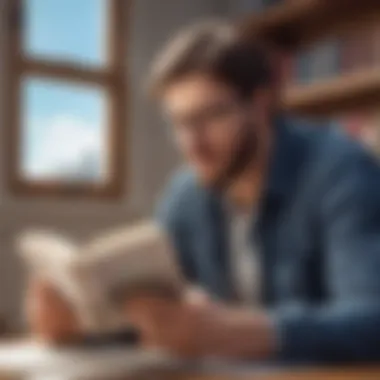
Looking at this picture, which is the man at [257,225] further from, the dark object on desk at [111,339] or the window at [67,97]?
the window at [67,97]

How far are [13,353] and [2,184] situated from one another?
3.66 ft

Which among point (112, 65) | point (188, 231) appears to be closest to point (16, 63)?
point (112, 65)

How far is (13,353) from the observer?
1.10 m

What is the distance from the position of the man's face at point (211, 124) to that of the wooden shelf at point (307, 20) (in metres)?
0.85

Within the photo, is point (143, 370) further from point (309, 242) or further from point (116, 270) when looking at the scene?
point (309, 242)

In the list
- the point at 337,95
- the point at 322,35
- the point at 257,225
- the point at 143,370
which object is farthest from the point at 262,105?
the point at 322,35

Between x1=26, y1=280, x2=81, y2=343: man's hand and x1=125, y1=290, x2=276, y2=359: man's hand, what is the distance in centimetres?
19

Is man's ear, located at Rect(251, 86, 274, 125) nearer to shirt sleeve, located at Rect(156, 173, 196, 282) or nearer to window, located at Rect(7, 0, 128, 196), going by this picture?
shirt sleeve, located at Rect(156, 173, 196, 282)

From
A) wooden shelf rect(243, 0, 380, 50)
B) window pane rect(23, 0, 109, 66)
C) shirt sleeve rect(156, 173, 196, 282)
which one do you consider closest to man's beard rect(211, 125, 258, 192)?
shirt sleeve rect(156, 173, 196, 282)

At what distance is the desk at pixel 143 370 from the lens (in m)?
0.95

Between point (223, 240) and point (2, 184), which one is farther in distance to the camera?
point (2, 184)

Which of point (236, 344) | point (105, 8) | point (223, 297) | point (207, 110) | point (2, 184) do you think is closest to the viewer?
point (236, 344)

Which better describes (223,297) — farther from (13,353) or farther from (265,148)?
(13,353)

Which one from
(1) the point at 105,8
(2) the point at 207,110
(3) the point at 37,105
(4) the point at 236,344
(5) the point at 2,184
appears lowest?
(4) the point at 236,344
